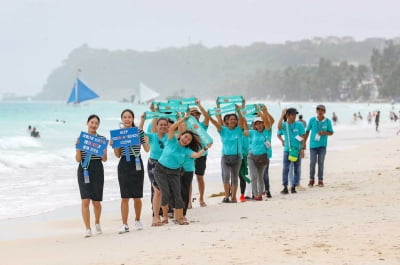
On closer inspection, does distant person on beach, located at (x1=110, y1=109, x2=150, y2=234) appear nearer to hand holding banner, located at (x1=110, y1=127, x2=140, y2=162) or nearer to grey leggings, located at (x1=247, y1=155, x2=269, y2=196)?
hand holding banner, located at (x1=110, y1=127, x2=140, y2=162)

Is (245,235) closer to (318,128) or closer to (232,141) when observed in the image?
(232,141)

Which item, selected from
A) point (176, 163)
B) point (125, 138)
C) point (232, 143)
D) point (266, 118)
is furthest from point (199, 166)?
point (125, 138)

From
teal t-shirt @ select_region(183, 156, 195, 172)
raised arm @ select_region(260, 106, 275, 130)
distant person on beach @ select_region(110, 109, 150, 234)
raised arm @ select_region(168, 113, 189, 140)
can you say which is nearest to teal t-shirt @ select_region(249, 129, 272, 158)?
raised arm @ select_region(260, 106, 275, 130)

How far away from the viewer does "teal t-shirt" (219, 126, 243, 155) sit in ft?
34.4

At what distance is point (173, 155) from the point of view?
8648mm

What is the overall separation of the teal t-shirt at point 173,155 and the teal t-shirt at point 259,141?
267 cm

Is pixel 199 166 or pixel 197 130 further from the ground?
pixel 197 130

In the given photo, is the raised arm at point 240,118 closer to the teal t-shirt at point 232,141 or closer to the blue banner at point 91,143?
the teal t-shirt at point 232,141

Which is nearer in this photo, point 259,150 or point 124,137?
point 124,137

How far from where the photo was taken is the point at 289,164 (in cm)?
1192

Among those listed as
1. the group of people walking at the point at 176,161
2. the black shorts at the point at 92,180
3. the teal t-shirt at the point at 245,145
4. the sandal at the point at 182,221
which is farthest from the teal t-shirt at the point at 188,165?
the teal t-shirt at the point at 245,145

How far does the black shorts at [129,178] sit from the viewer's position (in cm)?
840

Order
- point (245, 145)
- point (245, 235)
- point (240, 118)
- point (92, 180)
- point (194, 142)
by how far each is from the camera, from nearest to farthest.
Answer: point (245, 235) → point (92, 180) → point (194, 142) → point (240, 118) → point (245, 145)

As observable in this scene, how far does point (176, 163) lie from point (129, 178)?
2.14 ft
